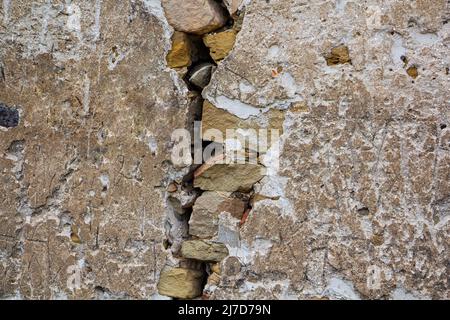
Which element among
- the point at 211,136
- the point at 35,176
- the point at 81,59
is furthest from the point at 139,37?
the point at 35,176

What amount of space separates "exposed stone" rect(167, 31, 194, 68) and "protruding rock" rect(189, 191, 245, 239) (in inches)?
20.5

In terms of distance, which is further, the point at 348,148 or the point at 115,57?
the point at 115,57

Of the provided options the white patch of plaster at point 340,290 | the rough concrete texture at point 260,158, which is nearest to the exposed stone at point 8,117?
the rough concrete texture at point 260,158

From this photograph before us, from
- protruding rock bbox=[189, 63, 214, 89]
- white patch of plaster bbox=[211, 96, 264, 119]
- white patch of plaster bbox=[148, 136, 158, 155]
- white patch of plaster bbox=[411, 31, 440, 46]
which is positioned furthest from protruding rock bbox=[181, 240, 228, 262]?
white patch of plaster bbox=[411, 31, 440, 46]

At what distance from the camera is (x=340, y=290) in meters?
2.00

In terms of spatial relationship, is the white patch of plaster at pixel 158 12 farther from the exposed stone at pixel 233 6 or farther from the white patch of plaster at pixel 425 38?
the white patch of plaster at pixel 425 38

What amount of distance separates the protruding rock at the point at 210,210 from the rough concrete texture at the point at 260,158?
5cm

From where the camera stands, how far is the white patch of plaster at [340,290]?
1984mm

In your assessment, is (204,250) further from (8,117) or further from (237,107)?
(8,117)

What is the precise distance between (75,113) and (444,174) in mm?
1449

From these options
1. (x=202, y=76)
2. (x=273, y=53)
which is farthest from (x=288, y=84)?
(x=202, y=76)

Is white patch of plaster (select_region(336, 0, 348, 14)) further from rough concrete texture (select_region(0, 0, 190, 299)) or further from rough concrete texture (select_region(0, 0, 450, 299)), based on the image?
rough concrete texture (select_region(0, 0, 190, 299))

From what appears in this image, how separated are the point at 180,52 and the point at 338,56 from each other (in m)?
0.61

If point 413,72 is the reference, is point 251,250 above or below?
below
